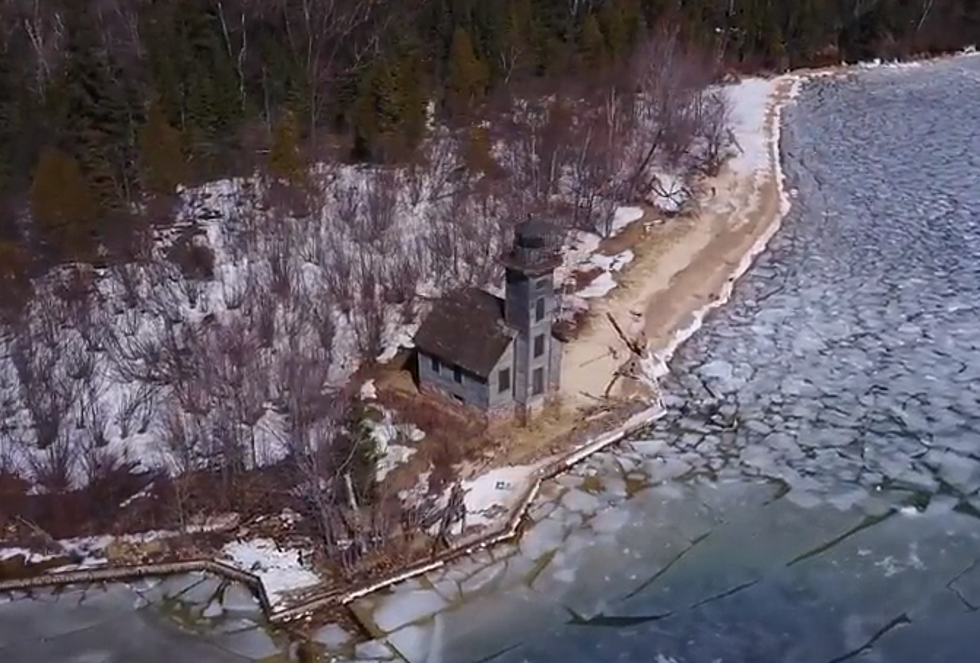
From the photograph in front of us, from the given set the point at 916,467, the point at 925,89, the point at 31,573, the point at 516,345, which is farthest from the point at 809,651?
the point at 925,89

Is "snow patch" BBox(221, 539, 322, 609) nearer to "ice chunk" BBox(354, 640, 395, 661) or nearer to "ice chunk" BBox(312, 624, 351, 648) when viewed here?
"ice chunk" BBox(312, 624, 351, 648)

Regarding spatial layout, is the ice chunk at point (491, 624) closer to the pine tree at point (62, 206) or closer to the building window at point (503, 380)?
the building window at point (503, 380)

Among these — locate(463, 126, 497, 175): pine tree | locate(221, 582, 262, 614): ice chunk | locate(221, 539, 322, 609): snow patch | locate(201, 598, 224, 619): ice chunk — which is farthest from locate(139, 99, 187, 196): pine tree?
locate(201, 598, 224, 619): ice chunk

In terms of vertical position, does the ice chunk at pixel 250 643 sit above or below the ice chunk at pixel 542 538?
below

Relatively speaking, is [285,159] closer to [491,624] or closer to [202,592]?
[202,592]

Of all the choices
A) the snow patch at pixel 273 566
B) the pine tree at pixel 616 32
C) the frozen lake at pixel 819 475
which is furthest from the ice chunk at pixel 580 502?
the pine tree at pixel 616 32

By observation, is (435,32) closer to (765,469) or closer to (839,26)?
(839,26)
